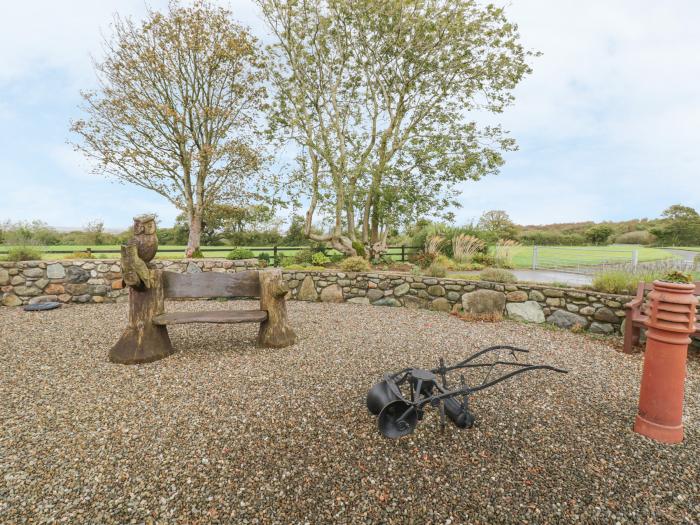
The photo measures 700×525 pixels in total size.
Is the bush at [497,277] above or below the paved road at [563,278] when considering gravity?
above

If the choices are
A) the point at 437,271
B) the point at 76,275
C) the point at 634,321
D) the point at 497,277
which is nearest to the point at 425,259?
the point at 437,271

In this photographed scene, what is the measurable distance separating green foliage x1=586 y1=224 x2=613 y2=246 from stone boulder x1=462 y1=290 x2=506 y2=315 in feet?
70.0

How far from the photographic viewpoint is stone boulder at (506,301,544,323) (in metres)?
5.84

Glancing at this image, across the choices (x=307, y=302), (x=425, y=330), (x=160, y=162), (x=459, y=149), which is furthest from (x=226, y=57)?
(x=425, y=330)

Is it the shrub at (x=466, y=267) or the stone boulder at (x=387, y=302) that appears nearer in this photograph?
the stone boulder at (x=387, y=302)

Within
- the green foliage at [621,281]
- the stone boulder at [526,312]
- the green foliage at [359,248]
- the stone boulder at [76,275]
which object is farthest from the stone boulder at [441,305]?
the stone boulder at [76,275]

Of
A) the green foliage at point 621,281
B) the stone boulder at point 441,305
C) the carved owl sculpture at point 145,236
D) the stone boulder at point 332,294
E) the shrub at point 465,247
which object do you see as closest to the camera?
the carved owl sculpture at point 145,236

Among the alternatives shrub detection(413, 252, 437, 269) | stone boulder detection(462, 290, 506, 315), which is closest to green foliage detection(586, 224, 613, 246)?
shrub detection(413, 252, 437, 269)

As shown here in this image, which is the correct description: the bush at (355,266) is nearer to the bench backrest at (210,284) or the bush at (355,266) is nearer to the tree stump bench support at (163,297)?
the tree stump bench support at (163,297)

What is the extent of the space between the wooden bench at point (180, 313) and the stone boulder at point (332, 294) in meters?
3.05

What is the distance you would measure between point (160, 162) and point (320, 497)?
12.6 m

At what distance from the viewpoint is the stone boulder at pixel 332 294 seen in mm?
7609

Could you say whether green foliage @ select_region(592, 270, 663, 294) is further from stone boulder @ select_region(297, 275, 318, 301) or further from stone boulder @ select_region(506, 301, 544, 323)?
stone boulder @ select_region(297, 275, 318, 301)

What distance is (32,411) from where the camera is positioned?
2826mm
